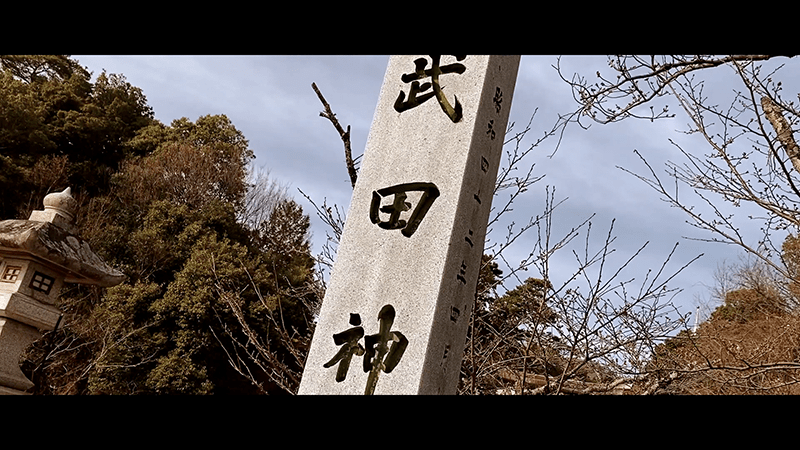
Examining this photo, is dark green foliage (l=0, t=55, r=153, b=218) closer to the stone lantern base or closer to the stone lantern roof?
the stone lantern roof

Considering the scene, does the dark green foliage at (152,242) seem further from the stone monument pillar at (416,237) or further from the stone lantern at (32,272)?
the stone monument pillar at (416,237)

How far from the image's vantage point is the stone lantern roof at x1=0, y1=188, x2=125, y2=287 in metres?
4.32

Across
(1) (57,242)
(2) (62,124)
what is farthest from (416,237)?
(2) (62,124)

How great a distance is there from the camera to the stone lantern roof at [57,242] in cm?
432

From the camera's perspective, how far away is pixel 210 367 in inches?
447

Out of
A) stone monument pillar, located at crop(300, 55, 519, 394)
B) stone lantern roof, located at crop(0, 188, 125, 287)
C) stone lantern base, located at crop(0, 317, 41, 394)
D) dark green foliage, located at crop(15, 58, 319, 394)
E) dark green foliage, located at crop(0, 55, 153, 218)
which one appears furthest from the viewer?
dark green foliage, located at crop(0, 55, 153, 218)

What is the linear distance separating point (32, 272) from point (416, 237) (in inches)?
151

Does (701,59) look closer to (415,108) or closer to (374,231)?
(415,108)

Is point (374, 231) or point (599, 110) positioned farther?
point (599, 110)

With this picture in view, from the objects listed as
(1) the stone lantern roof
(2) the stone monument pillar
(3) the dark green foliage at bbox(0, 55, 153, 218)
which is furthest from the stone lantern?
(3) the dark green foliage at bbox(0, 55, 153, 218)

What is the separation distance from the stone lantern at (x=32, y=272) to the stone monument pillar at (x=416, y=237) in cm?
335

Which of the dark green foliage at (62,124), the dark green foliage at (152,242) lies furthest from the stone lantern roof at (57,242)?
the dark green foliage at (62,124)
